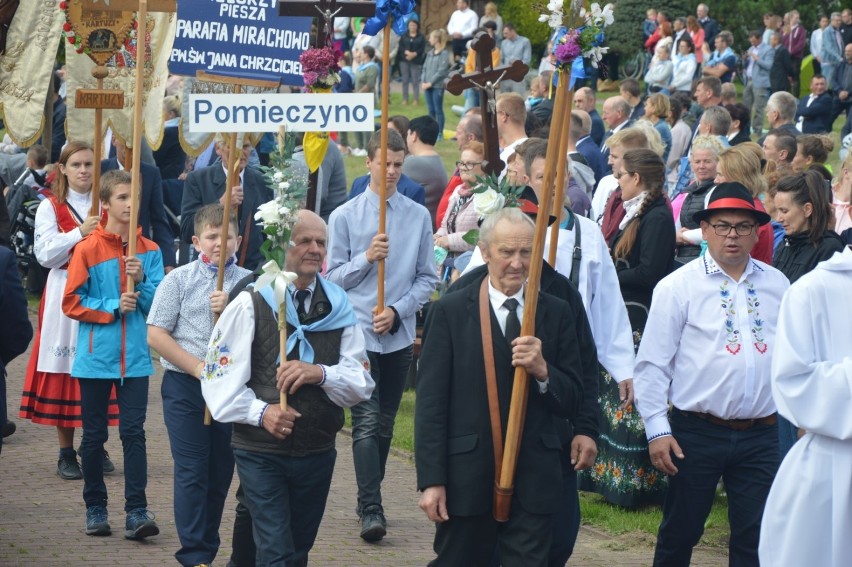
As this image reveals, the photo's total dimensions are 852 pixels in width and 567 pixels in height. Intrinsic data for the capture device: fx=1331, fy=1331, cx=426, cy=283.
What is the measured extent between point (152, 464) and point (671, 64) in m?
17.1

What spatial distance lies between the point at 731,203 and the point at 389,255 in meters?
2.50

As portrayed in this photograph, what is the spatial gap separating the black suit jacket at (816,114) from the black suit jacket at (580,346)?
548 inches

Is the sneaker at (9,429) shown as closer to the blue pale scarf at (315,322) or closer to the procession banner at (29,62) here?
the procession banner at (29,62)

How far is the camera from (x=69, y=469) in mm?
9031

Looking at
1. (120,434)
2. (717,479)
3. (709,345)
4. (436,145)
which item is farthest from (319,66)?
(436,145)

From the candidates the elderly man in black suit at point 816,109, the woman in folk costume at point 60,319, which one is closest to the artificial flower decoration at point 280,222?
the woman in folk costume at point 60,319

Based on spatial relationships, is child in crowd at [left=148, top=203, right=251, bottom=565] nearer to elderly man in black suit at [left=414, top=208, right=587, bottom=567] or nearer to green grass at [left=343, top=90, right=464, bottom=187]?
elderly man in black suit at [left=414, top=208, right=587, bottom=567]

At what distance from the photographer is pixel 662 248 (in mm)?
8086

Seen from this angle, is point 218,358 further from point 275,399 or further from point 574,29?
point 574,29

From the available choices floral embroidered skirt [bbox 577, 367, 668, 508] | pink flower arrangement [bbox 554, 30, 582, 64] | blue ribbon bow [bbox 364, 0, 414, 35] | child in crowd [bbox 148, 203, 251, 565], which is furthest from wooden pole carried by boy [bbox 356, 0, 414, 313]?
pink flower arrangement [bbox 554, 30, 582, 64]

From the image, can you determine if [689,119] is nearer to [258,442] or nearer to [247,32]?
[247,32]

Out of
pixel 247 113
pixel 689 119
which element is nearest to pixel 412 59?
pixel 689 119

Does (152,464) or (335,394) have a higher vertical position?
(335,394)

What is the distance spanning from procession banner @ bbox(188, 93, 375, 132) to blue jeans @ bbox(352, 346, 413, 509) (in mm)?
1769
